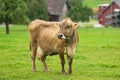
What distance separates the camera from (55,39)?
1558cm

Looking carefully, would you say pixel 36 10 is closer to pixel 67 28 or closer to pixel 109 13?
pixel 109 13

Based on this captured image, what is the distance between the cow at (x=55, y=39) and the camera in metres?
15.0

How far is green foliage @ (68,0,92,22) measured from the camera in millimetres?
74438

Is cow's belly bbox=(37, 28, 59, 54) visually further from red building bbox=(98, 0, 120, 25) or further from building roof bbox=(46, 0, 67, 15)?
red building bbox=(98, 0, 120, 25)

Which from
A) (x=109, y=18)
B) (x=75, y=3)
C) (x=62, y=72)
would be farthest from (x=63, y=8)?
(x=62, y=72)

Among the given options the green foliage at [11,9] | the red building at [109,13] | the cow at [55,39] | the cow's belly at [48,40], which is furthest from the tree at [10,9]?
the red building at [109,13]

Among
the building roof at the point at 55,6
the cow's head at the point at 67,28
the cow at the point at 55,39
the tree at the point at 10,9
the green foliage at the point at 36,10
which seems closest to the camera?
the cow's head at the point at 67,28

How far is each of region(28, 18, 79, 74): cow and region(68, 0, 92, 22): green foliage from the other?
53.2 m

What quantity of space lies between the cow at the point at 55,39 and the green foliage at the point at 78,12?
5320 cm

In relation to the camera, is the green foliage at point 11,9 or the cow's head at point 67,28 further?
the green foliage at point 11,9

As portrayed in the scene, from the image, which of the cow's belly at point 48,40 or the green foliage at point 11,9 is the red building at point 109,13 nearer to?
the green foliage at point 11,9

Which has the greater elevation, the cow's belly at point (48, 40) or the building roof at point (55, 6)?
the cow's belly at point (48, 40)

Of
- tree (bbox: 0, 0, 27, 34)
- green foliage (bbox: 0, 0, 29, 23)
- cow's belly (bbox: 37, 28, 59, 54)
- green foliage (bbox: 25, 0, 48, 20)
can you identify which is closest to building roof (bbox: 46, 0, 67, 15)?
green foliage (bbox: 25, 0, 48, 20)

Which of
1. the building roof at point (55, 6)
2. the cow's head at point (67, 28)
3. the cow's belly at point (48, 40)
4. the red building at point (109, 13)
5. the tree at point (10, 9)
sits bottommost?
the red building at point (109, 13)
